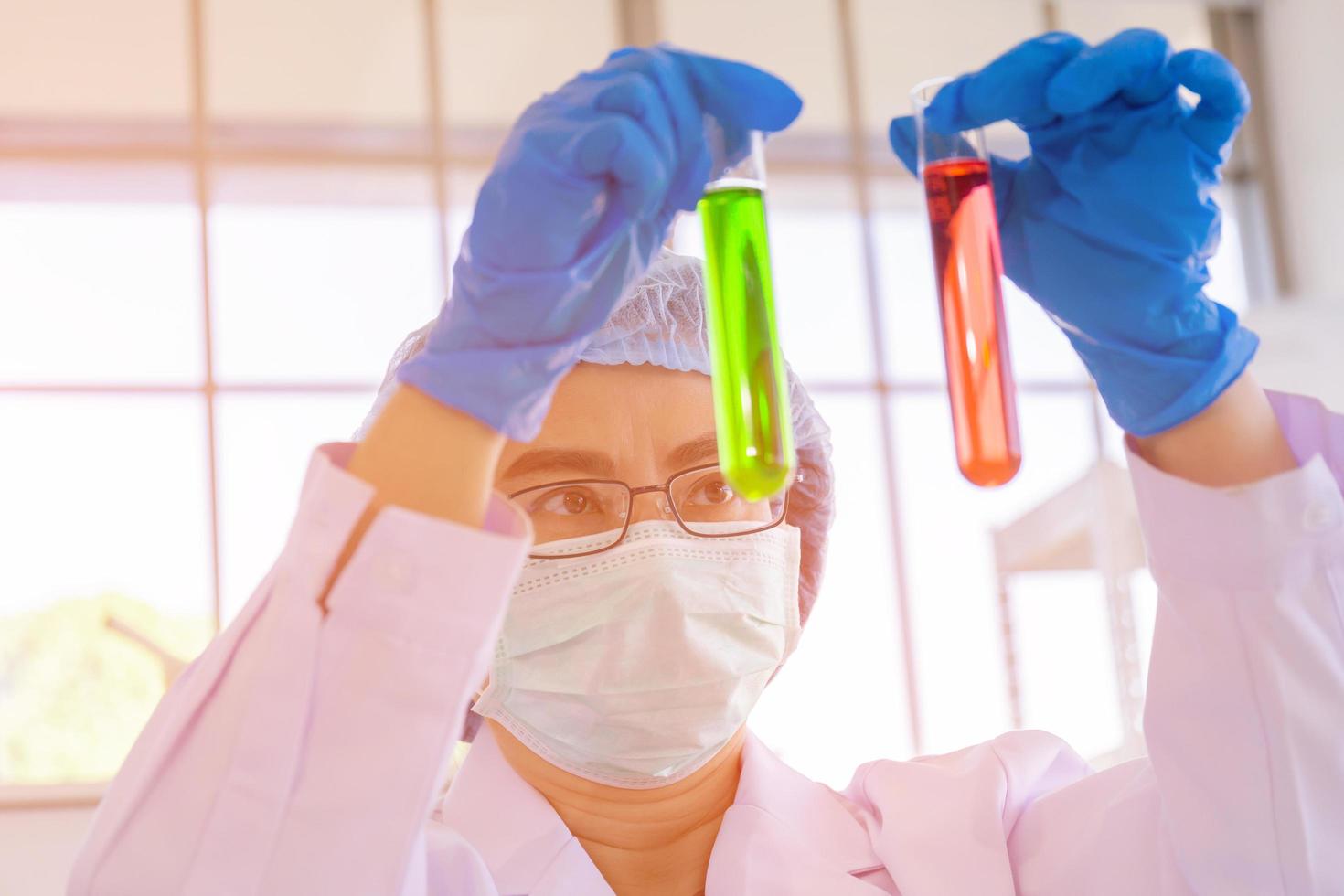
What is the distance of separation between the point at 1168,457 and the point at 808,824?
559mm

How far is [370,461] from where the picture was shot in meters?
0.96

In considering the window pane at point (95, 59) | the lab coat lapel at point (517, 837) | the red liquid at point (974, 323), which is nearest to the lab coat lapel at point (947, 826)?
the lab coat lapel at point (517, 837)

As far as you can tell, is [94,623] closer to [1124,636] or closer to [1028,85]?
[1124,636]

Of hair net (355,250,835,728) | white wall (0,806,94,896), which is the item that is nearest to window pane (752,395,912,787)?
white wall (0,806,94,896)

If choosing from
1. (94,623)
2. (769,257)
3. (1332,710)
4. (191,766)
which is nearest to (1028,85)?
(769,257)

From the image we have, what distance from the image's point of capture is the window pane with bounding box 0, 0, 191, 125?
3.63 meters

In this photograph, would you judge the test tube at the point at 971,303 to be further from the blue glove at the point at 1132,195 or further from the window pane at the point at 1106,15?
the window pane at the point at 1106,15

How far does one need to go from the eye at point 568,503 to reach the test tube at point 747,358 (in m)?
0.51

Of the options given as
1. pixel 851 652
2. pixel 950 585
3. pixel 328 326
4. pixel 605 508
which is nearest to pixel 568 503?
pixel 605 508

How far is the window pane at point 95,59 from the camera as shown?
3631mm

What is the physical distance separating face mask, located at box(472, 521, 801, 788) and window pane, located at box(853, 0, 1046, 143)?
3.09 meters

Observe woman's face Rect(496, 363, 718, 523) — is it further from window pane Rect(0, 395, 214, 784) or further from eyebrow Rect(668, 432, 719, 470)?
window pane Rect(0, 395, 214, 784)

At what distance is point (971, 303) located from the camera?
92cm

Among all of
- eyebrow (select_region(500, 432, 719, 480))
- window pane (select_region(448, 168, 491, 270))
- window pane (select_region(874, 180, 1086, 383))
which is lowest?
eyebrow (select_region(500, 432, 719, 480))
